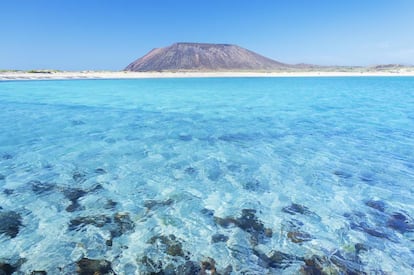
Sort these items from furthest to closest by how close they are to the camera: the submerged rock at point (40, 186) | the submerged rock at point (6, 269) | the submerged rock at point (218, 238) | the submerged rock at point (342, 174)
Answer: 1. the submerged rock at point (342, 174)
2. the submerged rock at point (40, 186)
3. the submerged rock at point (218, 238)
4. the submerged rock at point (6, 269)

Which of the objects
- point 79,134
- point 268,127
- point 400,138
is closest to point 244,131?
point 268,127

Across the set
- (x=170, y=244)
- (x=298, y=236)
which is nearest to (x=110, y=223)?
(x=170, y=244)

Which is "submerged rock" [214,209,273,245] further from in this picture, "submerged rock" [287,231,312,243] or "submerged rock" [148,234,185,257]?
"submerged rock" [148,234,185,257]

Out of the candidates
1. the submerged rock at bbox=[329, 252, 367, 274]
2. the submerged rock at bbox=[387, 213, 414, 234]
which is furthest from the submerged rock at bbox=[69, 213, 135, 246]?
the submerged rock at bbox=[387, 213, 414, 234]

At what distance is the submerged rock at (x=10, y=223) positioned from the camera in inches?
187

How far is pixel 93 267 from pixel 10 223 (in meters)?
2.30

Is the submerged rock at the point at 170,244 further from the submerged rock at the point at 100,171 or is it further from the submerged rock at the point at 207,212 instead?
the submerged rock at the point at 100,171

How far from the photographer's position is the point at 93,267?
391 centimetres

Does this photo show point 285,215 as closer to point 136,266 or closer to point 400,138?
point 136,266

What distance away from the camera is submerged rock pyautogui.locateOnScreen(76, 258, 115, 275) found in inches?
150

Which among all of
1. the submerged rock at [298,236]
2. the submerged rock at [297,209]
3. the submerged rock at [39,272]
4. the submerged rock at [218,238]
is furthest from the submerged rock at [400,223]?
the submerged rock at [39,272]

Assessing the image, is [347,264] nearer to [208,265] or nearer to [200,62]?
A: [208,265]

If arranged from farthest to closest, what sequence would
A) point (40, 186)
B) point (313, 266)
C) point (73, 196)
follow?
point (40, 186)
point (73, 196)
point (313, 266)

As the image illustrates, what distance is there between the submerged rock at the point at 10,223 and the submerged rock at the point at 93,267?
1.62 m
